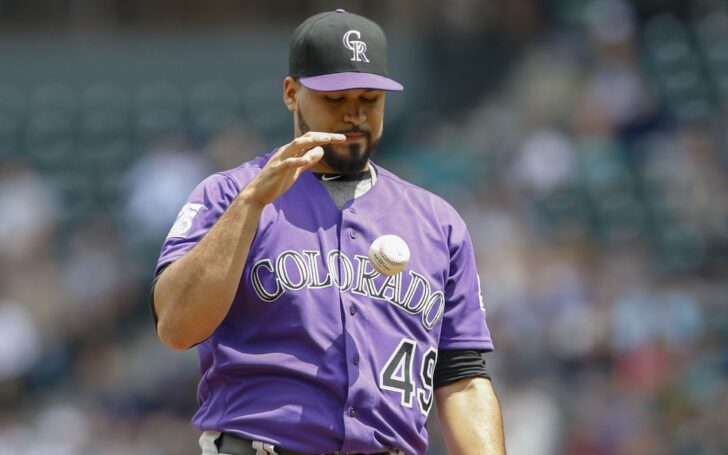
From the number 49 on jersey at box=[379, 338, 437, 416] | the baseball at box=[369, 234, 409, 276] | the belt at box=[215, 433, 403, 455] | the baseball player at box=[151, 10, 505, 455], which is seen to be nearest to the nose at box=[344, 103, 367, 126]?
the baseball player at box=[151, 10, 505, 455]

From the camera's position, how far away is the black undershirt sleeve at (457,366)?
A: 393cm

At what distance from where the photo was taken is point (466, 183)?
1088 cm

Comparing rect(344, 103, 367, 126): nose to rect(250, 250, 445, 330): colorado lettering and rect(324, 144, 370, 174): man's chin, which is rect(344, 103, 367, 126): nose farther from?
rect(250, 250, 445, 330): colorado lettering

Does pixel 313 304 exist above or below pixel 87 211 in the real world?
above

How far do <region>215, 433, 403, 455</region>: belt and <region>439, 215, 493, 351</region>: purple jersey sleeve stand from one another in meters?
0.44

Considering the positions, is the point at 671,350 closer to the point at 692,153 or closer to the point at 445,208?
the point at 692,153

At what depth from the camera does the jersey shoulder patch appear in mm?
3738

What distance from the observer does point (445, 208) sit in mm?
4086

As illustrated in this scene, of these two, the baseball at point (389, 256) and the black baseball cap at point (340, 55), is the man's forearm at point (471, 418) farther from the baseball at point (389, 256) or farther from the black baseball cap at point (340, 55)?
the black baseball cap at point (340, 55)

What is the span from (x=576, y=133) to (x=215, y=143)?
323cm

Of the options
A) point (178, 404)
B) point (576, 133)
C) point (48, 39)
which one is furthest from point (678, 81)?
point (48, 39)

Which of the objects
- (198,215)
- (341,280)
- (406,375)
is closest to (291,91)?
(198,215)

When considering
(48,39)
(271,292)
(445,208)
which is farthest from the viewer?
(48,39)

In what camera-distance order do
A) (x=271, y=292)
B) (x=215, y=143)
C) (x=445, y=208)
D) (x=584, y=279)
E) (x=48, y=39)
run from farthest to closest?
(x=48, y=39) → (x=215, y=143) → (x=584, y=279) → (x=445, y=208) → (x=271, y=292)
